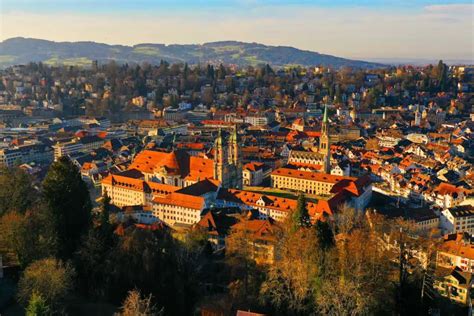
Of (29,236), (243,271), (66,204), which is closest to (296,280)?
(243,271)

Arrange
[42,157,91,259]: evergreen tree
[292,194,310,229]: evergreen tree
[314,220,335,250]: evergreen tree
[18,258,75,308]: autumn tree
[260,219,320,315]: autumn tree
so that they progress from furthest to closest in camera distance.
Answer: [292,194,310,229]: evergreen tree < [42,157,91,259]: evergreen tree < [314,220,335,250]: evergreen tree < [260,219,320,315]: autumn tree < [18,258,75,308]: autumn tree

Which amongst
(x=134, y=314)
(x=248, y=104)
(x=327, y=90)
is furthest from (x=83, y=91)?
(x=134, y=314)

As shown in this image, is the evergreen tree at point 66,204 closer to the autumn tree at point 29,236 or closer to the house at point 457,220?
the autumn tree at point 29,236

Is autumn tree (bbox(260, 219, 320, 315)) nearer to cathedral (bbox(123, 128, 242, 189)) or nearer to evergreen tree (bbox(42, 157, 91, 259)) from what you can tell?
evergreen tree (bbox(42, 157, 91, 259))

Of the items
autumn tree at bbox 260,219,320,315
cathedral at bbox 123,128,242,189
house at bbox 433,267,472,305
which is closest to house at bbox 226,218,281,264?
autumn tree at bbox 260,219,320,315

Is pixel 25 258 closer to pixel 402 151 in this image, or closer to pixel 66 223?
pixel 66 223

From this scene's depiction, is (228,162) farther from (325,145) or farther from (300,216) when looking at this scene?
(300,216)

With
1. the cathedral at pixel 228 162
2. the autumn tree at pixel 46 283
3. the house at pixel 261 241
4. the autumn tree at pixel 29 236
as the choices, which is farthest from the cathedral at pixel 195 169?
Answer: the autumn tree at pixel 46 283
